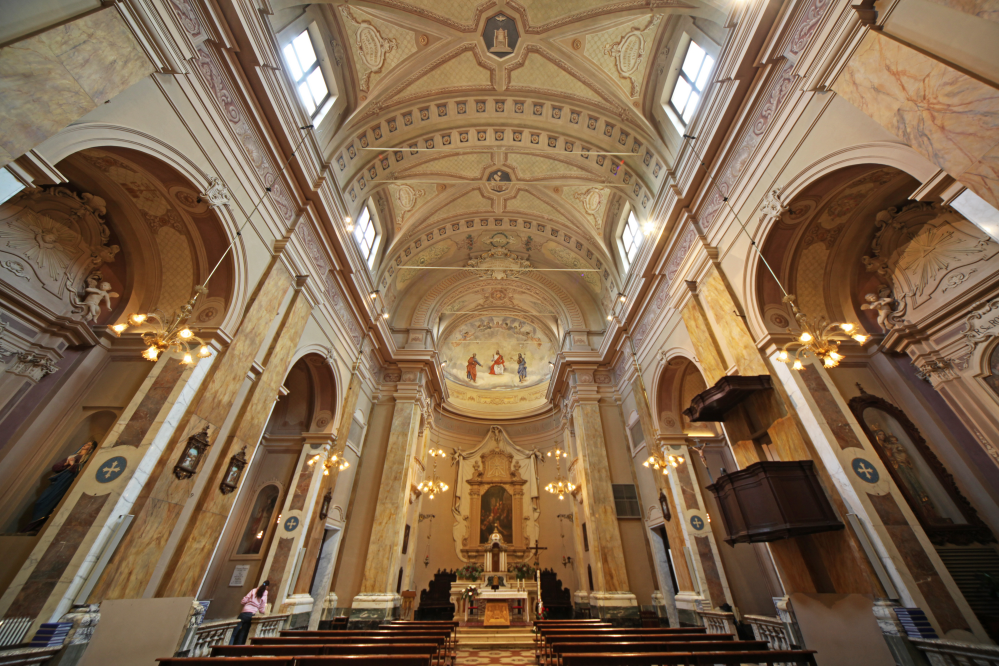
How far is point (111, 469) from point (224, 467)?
4.71ft

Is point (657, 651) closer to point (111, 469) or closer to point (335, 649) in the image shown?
point (335, 649)

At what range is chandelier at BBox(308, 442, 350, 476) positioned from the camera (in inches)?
363

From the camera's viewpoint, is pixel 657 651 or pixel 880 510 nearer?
pixel 657 651

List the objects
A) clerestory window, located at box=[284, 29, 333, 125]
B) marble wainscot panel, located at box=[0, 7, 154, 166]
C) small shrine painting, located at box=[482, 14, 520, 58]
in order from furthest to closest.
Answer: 1. small shrine painting, located at box=[482, 14, 520, 58]
2. clerestory window, located at box=[284, 29, 333, 125]
3. marble wainscot panel, located at box=[0, 7, 154, 166]

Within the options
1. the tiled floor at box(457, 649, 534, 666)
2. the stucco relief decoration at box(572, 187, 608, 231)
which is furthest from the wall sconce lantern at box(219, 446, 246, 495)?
the stucco relief decoration at box(572, 187, 608, 231)

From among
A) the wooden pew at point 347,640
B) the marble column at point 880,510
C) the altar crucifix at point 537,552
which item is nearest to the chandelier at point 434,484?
the altar crucifix at point 537,552

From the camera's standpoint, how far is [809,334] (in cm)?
464

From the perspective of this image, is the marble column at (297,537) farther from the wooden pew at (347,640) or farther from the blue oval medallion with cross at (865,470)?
the blue oval medallion with cross at (865,470)

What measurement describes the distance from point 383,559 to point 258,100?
36.8ft

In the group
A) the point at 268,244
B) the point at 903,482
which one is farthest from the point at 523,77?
the point at 903,482

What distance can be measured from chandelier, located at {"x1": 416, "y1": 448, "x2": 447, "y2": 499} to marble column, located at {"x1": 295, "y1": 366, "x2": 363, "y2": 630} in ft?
10.9

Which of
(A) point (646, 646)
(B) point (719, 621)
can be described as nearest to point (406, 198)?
(A) point (646, 646)

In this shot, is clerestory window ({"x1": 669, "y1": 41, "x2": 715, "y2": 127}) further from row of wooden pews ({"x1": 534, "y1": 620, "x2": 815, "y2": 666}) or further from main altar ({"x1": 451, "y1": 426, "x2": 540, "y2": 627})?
main altar ({"x1": 451, "y1": 426, "x2": 540, "y2": 627})

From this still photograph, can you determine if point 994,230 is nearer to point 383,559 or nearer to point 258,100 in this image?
point 258,100
